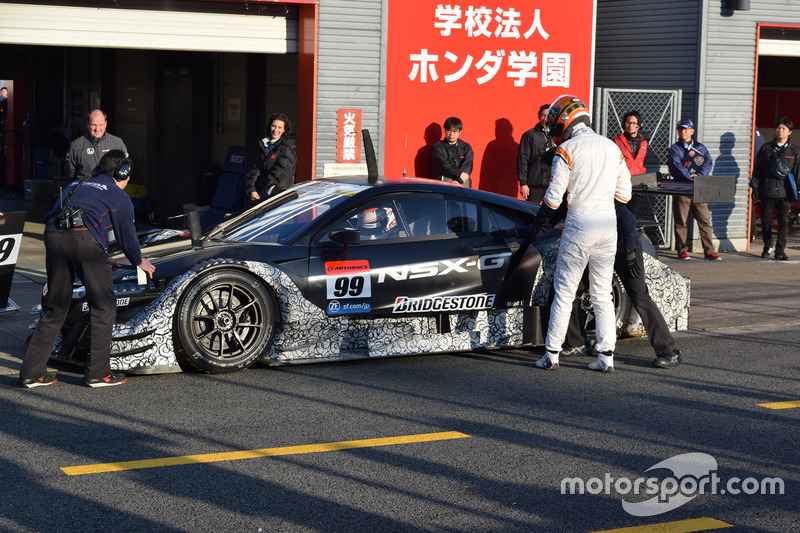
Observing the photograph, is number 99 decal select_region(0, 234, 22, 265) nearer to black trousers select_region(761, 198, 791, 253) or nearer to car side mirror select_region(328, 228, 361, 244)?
car side mirror select_region(328, 228, 361, 244)

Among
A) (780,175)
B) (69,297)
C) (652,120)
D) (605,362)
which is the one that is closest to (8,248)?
(69,297)

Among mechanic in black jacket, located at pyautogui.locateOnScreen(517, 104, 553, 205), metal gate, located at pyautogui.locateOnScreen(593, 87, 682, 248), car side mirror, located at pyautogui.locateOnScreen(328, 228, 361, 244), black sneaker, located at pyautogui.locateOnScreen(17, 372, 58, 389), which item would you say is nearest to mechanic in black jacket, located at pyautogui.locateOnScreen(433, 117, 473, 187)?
mechanic in black jacket, located at pyautogui.locateOnScreen(517, 104, 553, 205)

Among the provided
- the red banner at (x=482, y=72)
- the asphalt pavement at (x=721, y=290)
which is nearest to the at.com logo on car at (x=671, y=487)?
the asphalt pavement at (x=721, y=290)

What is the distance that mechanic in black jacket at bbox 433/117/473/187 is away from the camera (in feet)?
43.0

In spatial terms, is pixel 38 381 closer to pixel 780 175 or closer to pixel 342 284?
pixel 342 284

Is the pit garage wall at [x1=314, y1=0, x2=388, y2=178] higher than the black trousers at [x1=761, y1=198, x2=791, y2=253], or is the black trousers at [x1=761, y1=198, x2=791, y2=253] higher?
the pit garage wall at [x1=314, y1=0, x2=388, y2=178]

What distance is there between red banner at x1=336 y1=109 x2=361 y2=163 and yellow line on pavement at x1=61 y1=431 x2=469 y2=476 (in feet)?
25.1

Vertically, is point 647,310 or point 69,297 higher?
point 69,297

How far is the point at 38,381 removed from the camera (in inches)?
273

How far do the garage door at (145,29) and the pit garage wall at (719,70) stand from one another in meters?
5.56

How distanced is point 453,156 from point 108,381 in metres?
7.11

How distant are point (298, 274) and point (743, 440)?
10.3 ft

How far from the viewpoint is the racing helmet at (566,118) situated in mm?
7777

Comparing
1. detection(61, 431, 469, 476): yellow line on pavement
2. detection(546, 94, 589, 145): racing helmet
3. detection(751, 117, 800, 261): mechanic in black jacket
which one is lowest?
detection(61, 431, 469, 476): yellow line on pavement
